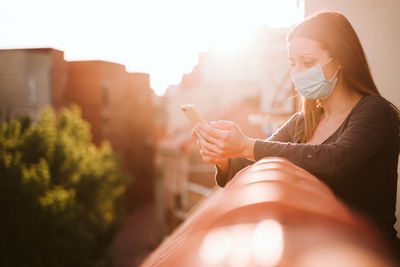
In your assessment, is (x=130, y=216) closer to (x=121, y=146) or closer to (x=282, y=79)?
(x=121, y=146)

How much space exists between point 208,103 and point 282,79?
16207 millimetres

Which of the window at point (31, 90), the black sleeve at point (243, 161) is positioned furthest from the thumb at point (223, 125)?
the window at point (31, 90)

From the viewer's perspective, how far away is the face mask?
196 cm

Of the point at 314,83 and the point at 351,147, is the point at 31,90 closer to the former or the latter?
the point at 314,83

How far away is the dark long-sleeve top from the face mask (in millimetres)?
260

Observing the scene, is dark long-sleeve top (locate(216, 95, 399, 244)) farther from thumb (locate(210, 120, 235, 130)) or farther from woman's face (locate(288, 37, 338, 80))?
woman's face (locate(288, 37, 338, 80))

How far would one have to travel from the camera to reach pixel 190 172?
21.9 m

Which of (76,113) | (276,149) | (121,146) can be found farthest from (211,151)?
(121,146)

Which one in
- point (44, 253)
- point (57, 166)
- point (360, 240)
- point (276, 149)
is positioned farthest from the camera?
point (57, 166)

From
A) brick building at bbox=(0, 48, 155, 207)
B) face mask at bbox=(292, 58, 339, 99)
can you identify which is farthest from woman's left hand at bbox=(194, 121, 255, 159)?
brick building at bbox=(0, 48, 155, 207)

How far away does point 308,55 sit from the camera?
1919mm

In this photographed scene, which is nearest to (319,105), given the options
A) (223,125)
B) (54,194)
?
(223,125)

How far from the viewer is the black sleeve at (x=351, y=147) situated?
1.59 metres

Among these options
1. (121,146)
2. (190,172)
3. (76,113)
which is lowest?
(121,146)
